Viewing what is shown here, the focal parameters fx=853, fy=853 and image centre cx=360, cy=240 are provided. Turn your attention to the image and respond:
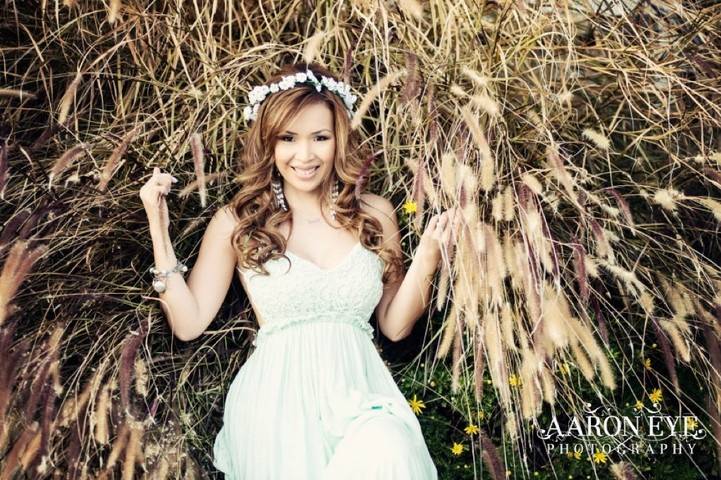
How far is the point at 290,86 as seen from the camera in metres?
3.15

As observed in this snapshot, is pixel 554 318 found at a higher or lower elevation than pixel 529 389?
higher

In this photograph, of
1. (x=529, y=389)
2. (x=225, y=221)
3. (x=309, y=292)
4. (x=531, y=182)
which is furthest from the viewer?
(x=225, y=221)

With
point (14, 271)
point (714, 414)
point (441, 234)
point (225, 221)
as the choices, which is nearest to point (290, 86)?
point (225, 221)

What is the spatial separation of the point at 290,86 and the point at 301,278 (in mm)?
710

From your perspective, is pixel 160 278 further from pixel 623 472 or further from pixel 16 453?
pixel 623 472

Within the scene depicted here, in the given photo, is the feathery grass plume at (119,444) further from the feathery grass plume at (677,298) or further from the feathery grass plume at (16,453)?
the feathery grass plume at (677,298)

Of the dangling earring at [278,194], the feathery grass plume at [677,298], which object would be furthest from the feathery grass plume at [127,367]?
the feathery grass plume at [677,298]

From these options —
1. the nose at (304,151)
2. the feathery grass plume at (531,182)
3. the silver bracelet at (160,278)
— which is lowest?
the silver bracelet at (160,278)

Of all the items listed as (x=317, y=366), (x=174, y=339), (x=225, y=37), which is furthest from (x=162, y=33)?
(x=317, y=366)

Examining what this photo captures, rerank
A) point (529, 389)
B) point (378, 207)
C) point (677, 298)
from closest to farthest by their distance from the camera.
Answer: point (529, 389), point (677, 298), point (378, 207)

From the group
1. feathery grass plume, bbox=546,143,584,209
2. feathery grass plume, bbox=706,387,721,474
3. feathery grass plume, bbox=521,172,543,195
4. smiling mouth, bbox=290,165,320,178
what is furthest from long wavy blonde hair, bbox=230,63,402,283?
feathery grass plume, bbox=706,387,721,474

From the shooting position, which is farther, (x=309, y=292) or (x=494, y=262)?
(x=309, y=292)

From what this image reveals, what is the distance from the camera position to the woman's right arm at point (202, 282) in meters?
3.04

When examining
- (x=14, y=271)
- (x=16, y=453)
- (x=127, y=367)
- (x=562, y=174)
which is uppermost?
(x=562, y=174)
